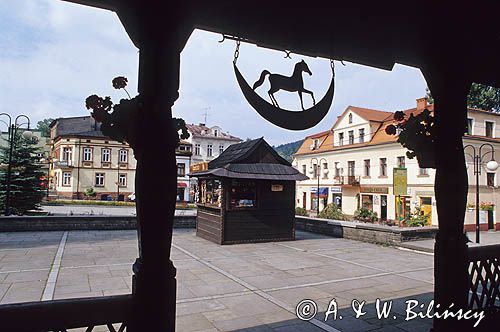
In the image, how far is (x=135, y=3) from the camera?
2.38m

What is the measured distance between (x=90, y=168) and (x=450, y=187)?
135ft

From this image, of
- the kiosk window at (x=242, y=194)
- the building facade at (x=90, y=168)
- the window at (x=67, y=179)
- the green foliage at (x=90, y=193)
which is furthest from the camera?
the window at (x=67, y=179)

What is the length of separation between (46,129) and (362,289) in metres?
79.0

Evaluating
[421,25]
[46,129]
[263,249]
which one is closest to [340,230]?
[263,249]

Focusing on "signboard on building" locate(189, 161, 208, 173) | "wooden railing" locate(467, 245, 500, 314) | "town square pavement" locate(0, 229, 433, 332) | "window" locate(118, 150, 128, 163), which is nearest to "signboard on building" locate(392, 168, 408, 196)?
"town square pavement" locate(0, 229, 433, 332)

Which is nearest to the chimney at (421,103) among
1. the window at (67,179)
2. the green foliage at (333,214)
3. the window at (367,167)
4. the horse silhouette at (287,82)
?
the window at (367,167)

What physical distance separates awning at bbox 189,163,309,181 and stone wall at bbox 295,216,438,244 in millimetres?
3039

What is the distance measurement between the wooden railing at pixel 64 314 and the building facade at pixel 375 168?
17313mm

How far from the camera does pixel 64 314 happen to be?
234 centimetres

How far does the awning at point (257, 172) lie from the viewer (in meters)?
11.5

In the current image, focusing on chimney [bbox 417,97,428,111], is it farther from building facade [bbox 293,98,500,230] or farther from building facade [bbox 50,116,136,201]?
building facade [bbox 50,116,136,201]

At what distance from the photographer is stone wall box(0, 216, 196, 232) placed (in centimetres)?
1309

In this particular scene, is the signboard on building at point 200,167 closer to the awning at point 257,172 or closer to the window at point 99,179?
the awning at point 257,172

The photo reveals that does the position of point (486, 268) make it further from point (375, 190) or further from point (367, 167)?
point (367, 167)
